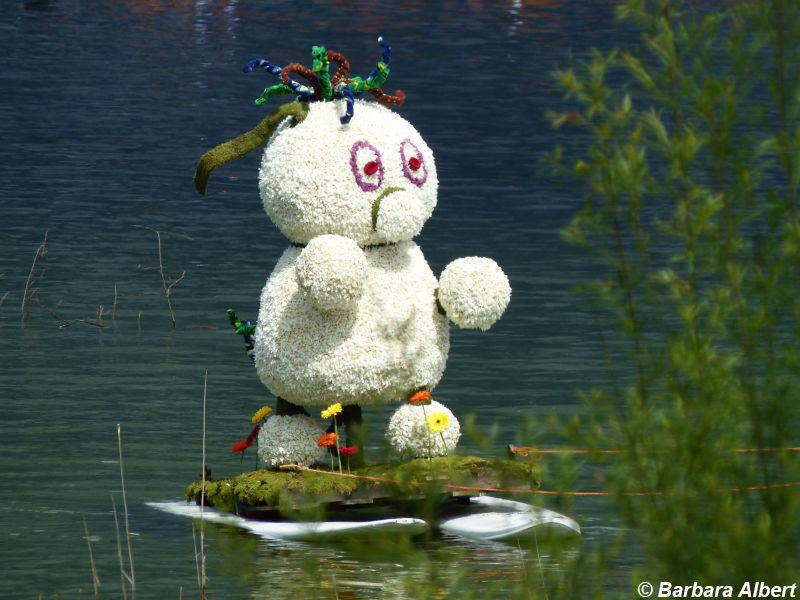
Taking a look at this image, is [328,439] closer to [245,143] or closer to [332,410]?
[332,410]

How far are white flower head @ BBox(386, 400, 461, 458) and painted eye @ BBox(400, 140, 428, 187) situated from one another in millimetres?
1137

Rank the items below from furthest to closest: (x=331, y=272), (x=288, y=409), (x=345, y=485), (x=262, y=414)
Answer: (x=262, y=414) → (x=288, y=409) → (x=345, y=485) → (x=331, y=272)

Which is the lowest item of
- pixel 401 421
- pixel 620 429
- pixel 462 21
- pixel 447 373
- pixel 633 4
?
pixel 462 21

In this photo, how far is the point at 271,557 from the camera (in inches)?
339

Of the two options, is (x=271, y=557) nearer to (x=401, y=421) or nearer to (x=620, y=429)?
(x=401, y=421)

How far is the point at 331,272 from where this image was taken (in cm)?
865

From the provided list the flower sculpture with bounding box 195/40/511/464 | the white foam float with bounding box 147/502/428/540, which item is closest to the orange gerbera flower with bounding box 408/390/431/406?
the flower sculpture with bounding box 195/40/511/464

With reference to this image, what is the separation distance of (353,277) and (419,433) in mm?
907

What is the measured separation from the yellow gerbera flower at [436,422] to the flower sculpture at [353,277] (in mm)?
47

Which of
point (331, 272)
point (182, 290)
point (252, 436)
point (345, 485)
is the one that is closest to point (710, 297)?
point (331, 272)

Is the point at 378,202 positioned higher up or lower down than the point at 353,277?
higher up

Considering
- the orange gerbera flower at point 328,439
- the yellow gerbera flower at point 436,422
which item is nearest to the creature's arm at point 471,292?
the yellow gerbera flower at point 436,422

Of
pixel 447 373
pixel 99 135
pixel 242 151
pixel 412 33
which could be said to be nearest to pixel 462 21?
pixel 412 33

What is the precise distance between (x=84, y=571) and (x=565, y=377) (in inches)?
193
